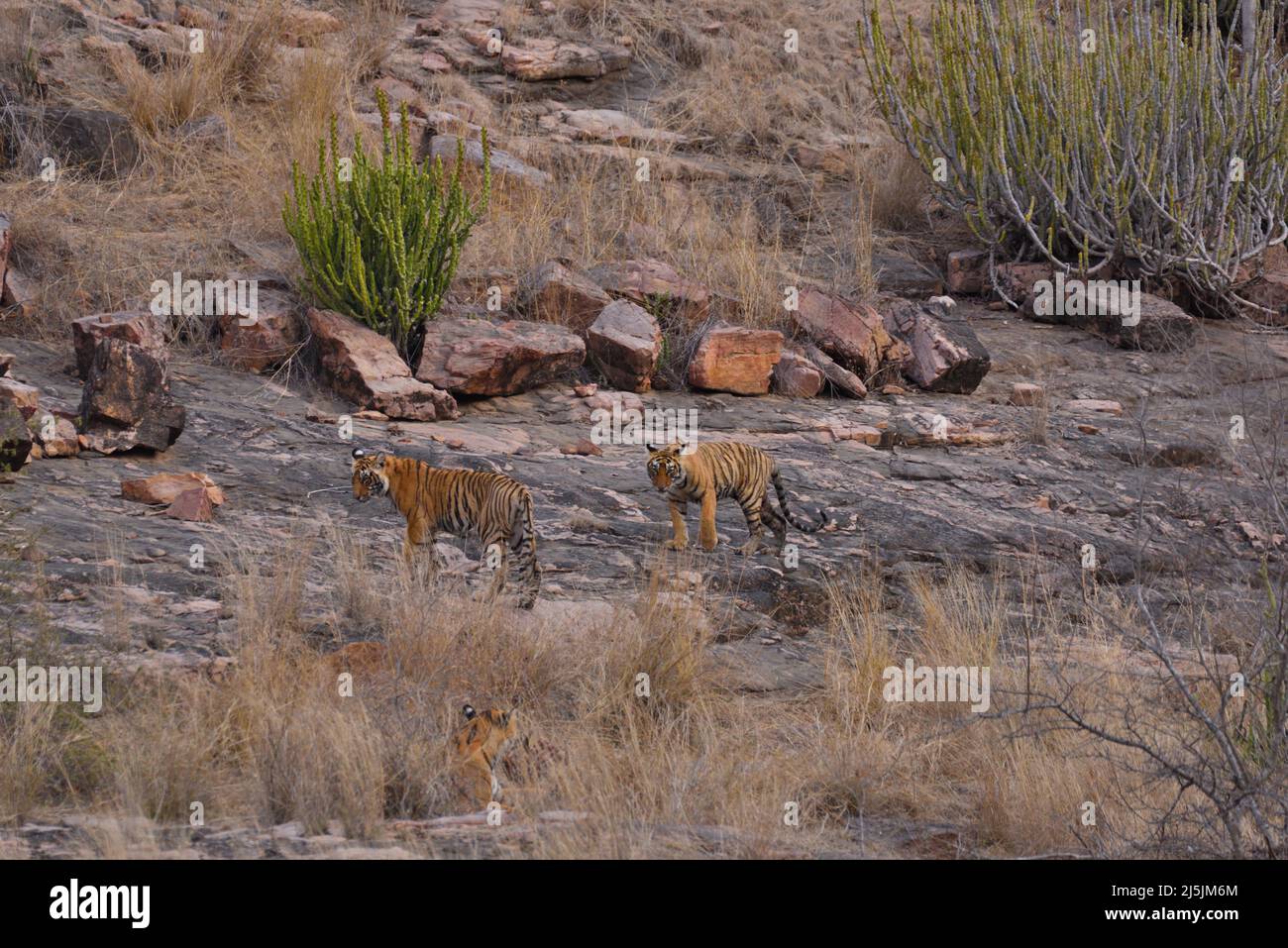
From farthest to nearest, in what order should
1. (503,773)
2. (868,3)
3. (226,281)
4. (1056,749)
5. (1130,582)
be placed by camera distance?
1. (868,3)
2. (226,281)
3. (1130,582)
4. (1056,749)
5. (503,773)

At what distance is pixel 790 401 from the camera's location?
1009 cm

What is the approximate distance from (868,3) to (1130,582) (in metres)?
10.6

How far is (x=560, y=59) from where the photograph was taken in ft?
48.4

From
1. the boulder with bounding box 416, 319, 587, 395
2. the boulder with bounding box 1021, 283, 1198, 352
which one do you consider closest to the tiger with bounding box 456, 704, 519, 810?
the boulder with bounding box 416, 319, 587, 395

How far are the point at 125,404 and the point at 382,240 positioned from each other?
2.44 metres

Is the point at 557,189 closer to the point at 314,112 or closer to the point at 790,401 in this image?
the point at 314,112

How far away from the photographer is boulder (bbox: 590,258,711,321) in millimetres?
10391

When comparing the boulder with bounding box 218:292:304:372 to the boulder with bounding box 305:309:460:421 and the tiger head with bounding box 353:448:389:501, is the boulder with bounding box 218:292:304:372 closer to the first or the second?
the boulder with bounding box 305:309:460:421

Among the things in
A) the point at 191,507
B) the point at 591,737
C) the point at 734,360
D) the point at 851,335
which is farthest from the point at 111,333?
the point at 851,335

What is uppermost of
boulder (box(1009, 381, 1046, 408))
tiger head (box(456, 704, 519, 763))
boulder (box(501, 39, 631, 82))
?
boulder (box(501, 39, 631, 82))

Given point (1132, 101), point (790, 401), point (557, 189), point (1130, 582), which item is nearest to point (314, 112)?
point (557, 189)

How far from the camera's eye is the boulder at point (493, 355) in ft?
30.6

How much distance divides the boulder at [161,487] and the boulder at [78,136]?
16.1 feet

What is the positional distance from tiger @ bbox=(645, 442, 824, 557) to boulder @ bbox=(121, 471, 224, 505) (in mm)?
2237
